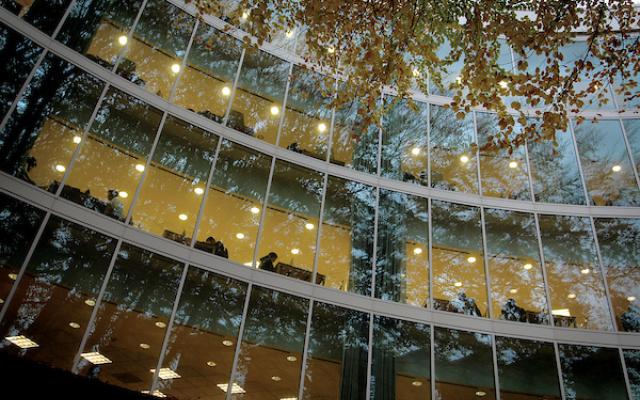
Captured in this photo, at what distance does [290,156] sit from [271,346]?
570 cm

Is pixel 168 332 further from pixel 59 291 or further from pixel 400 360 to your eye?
pixel 400 360

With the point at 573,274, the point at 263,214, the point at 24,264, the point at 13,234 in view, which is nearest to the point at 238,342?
the point at 263,214

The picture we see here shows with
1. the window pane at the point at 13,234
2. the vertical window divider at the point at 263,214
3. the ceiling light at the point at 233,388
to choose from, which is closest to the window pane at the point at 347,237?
the vertical window divider at the point at 263,214

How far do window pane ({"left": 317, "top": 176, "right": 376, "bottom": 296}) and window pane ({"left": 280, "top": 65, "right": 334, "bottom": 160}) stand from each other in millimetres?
1368

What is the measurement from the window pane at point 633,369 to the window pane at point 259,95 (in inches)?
451

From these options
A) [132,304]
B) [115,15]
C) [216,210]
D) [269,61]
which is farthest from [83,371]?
[269,61]

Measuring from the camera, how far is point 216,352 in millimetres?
10570

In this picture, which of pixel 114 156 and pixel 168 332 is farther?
pixel 114 156

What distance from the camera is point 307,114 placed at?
604 inches

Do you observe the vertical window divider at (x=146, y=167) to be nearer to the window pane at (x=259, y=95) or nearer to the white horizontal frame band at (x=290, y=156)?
the white horizontal frame band at (x=290, y=156)

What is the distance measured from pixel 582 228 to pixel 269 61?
449 inches

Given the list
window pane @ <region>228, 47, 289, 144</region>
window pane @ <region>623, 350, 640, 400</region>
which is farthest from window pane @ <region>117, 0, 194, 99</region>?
window pane @ <region>623, 350, 640, 400</region>

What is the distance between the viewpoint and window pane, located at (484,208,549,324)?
13.3m

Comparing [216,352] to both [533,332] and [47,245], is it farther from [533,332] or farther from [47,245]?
[533,332]
